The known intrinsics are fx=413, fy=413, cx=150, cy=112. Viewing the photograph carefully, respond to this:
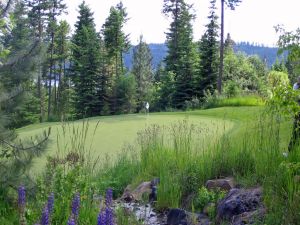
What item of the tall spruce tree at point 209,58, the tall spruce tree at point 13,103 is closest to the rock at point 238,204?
the tall spruce tree at point 13,103

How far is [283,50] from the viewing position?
9.06ft

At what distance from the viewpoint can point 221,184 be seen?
4.32 metres

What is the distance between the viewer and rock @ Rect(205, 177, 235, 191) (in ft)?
14.0

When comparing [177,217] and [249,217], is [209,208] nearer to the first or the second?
[177,217]

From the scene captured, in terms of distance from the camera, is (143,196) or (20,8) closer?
(20,8)

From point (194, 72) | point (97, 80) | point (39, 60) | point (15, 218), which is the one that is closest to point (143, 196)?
point (15, 218)

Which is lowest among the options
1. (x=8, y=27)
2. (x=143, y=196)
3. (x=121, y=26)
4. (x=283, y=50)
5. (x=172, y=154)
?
(x=143, y=196)

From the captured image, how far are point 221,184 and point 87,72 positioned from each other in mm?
24669

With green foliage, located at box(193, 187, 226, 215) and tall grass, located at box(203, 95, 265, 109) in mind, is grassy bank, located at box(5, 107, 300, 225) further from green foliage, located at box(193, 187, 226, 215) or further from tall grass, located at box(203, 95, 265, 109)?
tall grass, located at box(203, 95, 265, 109)

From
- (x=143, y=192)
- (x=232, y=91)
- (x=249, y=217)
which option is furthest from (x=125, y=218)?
(x=232, y=91)

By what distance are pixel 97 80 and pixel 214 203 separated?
82.6ft

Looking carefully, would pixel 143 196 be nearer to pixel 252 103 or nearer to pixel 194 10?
pixel 252 103

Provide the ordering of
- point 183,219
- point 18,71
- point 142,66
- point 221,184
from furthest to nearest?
point 142,66 < point 221,184 < point 18,71 < point 183,219

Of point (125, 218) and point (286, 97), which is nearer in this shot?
point (286, 97)
